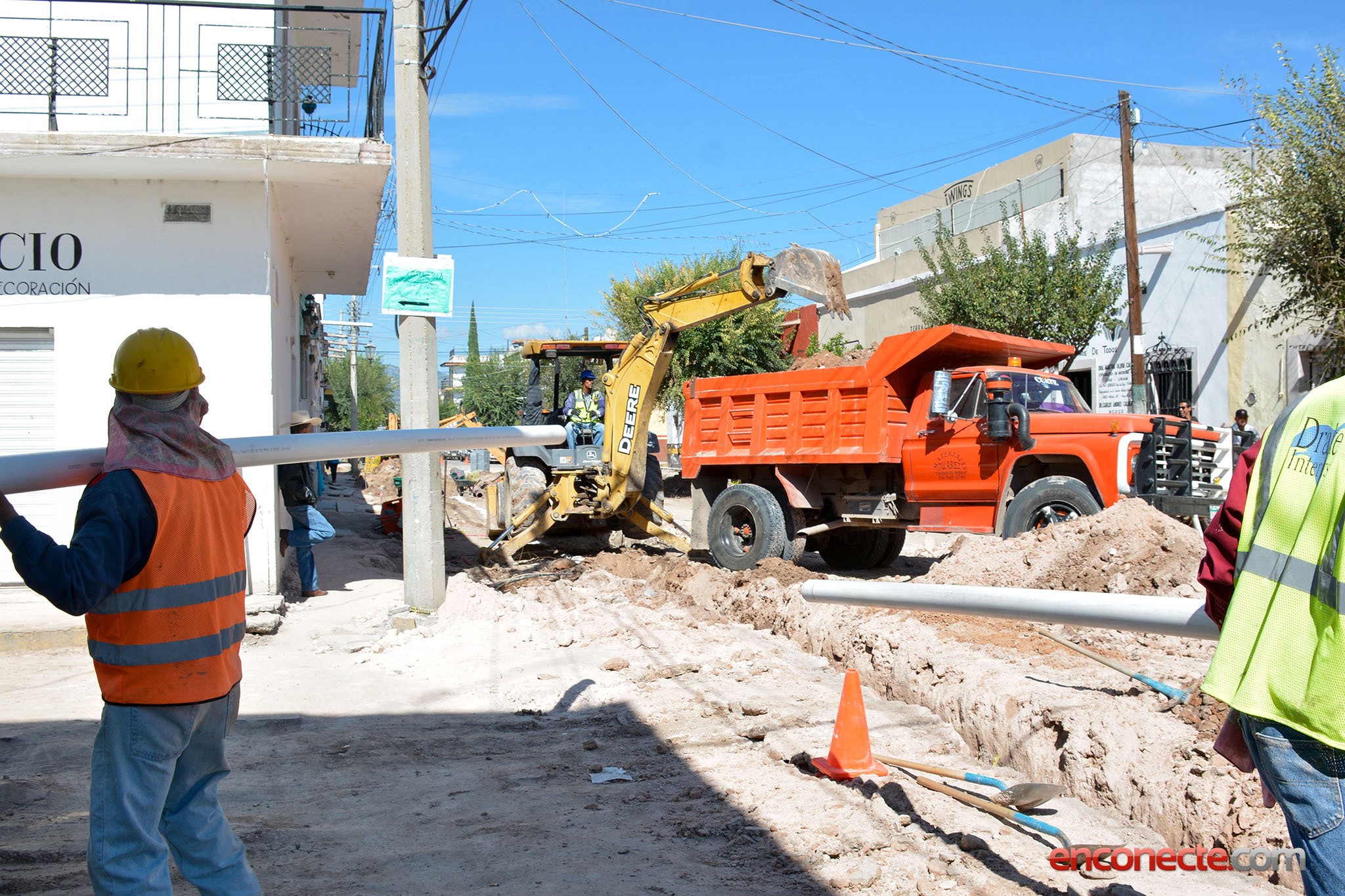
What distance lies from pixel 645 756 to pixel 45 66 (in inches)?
336

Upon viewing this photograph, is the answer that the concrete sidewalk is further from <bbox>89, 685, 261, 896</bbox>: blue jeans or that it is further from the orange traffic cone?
the orange traffic cone

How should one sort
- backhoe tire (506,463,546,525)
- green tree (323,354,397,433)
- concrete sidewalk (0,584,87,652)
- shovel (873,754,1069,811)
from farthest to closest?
green tree (323,354,397,433) < backhoe tire (506,463,546,525) < concrete sidewalk (0,584,87,652) < shovel (873,754,1069,811)

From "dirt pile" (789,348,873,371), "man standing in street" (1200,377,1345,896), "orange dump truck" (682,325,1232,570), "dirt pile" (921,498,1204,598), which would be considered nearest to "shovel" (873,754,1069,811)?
"man standing in street" (1200,377,1345,896)

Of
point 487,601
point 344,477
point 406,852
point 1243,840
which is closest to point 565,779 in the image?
point 406,852

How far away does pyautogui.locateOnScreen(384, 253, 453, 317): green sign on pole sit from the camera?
323 inches

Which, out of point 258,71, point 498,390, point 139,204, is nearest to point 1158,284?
point 258,71

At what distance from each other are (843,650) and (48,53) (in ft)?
29.0

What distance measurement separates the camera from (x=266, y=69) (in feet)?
30.5

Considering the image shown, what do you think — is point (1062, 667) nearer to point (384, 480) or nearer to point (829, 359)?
point (829, 359)

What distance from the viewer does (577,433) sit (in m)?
12.2

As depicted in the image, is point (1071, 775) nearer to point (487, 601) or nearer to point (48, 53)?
point (487, 601)

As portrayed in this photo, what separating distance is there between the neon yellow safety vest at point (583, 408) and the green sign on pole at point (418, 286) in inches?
160

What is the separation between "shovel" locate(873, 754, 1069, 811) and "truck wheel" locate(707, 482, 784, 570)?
20.9ft

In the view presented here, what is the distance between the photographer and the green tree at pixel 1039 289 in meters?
20.4
